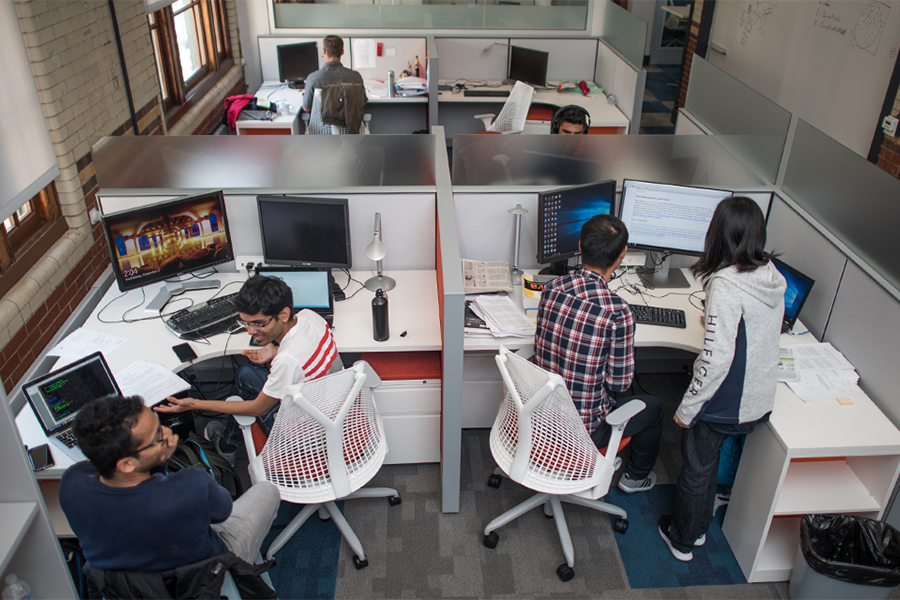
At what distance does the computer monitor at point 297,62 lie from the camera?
219 inches

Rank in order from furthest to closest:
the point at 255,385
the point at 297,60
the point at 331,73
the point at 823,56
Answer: the point at 297,60
the point at 331,73
the point at 823,56
the point at 255,385

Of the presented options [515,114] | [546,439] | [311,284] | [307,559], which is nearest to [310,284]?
[311,284]

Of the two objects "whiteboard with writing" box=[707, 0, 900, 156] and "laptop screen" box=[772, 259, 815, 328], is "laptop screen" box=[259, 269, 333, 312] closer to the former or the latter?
"laptop screen" box=[772, 259, 815, 328]

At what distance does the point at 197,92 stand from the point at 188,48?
20.5 inches

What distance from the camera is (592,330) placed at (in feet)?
6.79

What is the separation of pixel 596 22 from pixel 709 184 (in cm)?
356

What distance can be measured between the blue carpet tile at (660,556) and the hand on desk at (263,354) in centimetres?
148

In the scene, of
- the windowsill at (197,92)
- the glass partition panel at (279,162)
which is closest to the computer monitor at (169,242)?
the glass partition panel at (279,162)

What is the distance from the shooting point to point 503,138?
2859mm

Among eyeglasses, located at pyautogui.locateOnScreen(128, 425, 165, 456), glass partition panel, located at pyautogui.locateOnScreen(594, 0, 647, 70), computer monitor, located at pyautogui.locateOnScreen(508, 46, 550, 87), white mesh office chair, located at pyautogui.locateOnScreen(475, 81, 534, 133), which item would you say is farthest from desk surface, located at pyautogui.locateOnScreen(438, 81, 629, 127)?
eyeglasses, located at pyautogui.locateOnScreen(128, 425, 165, 456)

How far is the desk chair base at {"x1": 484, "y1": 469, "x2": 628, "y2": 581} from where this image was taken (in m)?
2.30

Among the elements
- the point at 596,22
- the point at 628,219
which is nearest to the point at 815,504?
the point at 628,219

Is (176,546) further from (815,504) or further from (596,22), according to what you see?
(596,22)

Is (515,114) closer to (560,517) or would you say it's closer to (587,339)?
(587,339)
